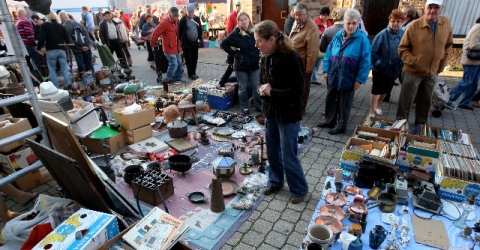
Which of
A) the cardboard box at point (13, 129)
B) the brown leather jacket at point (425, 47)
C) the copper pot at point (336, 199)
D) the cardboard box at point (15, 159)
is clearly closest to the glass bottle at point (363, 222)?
the copper pot at point (336, 199)

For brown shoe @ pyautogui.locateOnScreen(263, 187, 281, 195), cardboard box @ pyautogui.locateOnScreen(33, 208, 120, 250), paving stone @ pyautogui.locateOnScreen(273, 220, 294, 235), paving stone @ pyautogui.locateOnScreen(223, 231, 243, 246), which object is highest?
cardboard box @ pyautogui.locateOnScreen(33, 208, 120, 250)

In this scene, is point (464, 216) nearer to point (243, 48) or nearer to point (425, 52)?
point (425, 52)

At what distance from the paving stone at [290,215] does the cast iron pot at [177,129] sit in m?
2.46

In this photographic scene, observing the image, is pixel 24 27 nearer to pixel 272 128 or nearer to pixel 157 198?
pixel 157 198

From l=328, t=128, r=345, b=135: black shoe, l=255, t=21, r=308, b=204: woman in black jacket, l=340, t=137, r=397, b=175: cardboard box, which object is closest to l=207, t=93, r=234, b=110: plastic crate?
l=328, t=128, r=345, b=135: black shoe

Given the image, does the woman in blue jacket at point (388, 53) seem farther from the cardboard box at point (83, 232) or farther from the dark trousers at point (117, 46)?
the dark trousers at point (117, 46)

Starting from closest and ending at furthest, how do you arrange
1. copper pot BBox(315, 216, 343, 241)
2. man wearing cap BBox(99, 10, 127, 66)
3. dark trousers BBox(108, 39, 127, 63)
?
copper pot BBox(315, 216, 343, 241) → man wearing cap BBox(99, 10, 127, 66) → dark trousers BBox(108, 39, 127, 63)

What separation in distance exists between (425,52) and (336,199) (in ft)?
9.42

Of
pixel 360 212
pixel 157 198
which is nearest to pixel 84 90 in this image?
pixel 157 198

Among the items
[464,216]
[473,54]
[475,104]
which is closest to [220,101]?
[464,216]

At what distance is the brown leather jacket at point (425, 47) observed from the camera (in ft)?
14.1

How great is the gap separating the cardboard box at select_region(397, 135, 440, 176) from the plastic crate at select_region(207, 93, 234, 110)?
11.9 feet

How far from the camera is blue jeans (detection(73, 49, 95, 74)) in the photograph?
27.7 feet

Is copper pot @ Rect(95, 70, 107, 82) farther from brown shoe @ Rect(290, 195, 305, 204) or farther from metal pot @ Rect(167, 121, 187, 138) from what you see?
brown shoe @ Rect(290, 195, 305, 204)
